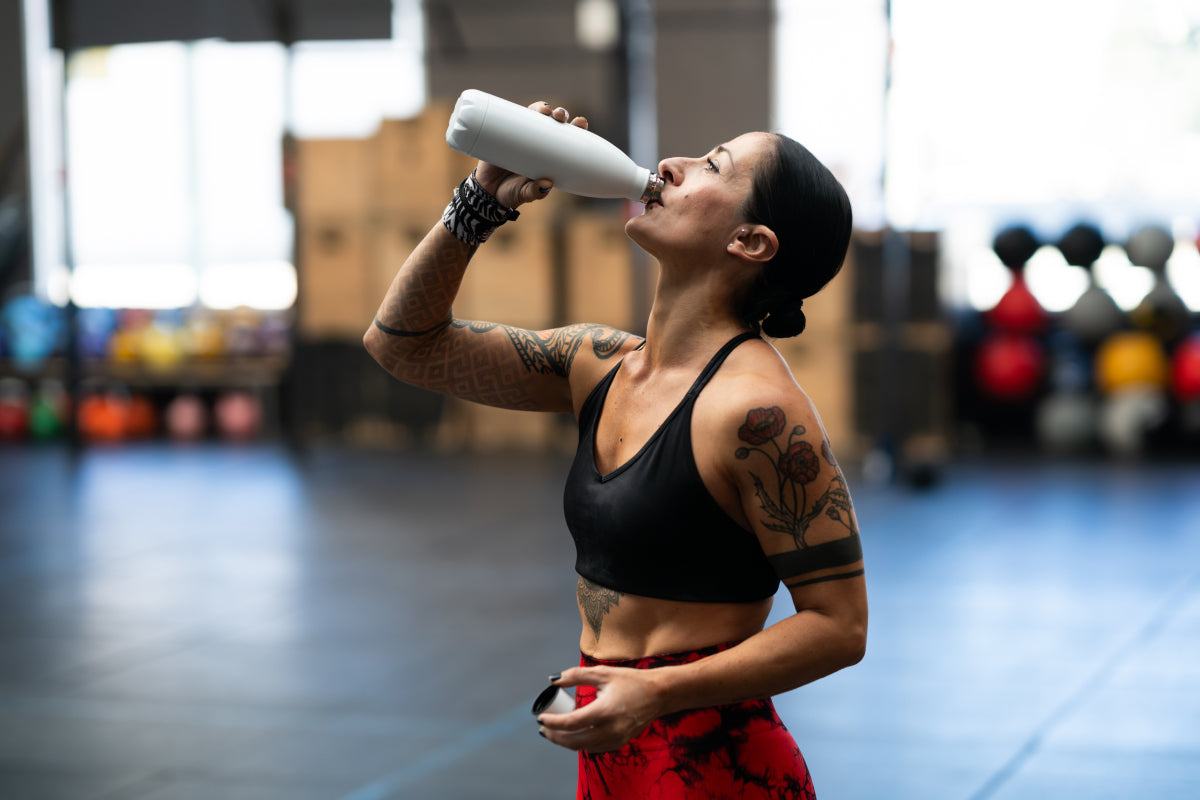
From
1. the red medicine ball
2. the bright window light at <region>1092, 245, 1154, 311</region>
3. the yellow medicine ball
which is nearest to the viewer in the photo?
the yellow medicine ball

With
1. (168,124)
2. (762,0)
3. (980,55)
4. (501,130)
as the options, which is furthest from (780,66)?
(501,130)

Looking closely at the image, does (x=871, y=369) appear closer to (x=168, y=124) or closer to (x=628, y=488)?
(x=168, y=124)

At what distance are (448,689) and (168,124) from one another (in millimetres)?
9041

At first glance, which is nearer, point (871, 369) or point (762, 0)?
point (871, 369)

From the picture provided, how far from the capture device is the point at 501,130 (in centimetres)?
138

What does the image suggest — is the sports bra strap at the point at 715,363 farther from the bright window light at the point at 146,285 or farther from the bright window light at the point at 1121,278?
the bright window light at the point at 146,285

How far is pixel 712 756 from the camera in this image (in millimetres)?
1412

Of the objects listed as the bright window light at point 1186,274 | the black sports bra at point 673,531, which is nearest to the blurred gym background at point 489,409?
the bright window light at point 1186,274

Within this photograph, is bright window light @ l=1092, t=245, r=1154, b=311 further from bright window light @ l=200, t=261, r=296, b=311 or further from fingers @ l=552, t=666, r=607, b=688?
fingers @ l=552, t=666, r=607, b=688

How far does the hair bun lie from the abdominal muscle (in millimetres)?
302

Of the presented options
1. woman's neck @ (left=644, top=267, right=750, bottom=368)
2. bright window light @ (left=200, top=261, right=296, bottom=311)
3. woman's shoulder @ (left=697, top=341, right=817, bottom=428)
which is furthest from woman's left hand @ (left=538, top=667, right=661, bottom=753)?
bright window light @ (left=200, top=261, right=296, bottom=311)

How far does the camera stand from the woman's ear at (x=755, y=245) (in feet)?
4.55

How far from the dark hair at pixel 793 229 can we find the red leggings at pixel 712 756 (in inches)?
14.7

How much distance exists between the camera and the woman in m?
1.31
